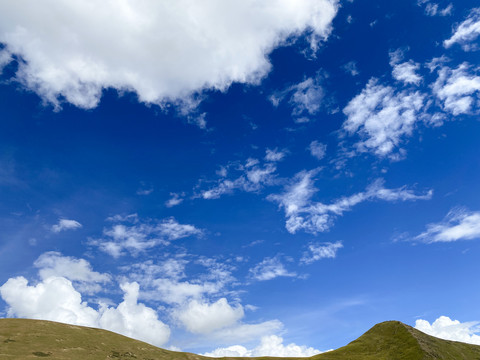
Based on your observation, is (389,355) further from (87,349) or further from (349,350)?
(87,349)

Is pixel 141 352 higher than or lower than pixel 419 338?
lower

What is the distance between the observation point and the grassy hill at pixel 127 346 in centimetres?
9031

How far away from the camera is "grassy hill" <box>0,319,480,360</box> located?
296 ft

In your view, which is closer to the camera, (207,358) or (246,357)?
(207,358)

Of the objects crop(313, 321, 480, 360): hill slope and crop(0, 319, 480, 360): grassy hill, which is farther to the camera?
crop(313, 321, 480, 360): hill slope

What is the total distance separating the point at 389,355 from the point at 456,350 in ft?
148

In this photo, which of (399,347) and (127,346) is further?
(399,347)

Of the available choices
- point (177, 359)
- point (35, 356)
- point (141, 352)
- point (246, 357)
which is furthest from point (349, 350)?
point (35, 356)

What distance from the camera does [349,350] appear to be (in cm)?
16612

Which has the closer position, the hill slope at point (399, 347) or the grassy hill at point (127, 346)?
the grassy hill at point (127, 346)

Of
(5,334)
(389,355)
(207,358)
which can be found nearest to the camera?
(5,334)

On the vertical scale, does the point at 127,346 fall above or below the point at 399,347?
below

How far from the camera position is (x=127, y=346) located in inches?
4518

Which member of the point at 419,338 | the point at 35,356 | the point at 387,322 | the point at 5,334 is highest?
the point at 387,322
